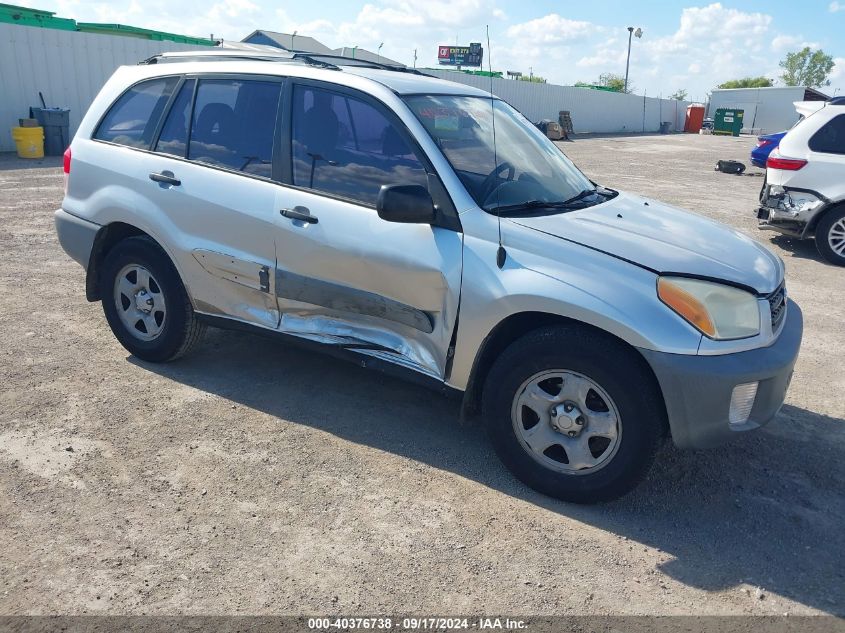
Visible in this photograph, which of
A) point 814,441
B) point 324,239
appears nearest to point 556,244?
point 324,239

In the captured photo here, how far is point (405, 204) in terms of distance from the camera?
3352 millimetres

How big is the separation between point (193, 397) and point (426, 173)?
6.63 feet

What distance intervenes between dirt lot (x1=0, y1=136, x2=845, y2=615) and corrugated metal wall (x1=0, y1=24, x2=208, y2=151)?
13.4 metres

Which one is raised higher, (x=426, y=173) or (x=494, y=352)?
(x=426, y=173)

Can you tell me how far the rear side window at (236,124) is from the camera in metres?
4.10

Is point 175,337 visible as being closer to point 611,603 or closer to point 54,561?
point 54,561

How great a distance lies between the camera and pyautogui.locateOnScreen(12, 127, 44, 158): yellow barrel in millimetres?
15566

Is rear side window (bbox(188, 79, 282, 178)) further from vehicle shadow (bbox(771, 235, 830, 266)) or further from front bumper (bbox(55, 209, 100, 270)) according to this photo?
vehicle shadow (bbox(771, 235, 830, 266))

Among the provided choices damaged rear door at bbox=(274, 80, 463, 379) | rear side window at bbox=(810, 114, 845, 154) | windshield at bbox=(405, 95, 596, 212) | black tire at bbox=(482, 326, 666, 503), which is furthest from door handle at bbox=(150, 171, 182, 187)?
rear side window at bbox=(810, 114, 845, 154)

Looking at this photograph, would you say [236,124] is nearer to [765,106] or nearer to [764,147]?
[764,147]

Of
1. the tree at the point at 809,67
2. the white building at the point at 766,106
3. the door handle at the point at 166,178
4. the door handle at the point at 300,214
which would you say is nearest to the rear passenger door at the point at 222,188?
the door handle at the point at 166,178

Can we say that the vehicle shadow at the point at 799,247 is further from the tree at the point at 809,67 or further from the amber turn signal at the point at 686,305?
the tree at the point at 809,67

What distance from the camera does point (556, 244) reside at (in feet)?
10.7

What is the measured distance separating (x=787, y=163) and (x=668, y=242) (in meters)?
6.21
